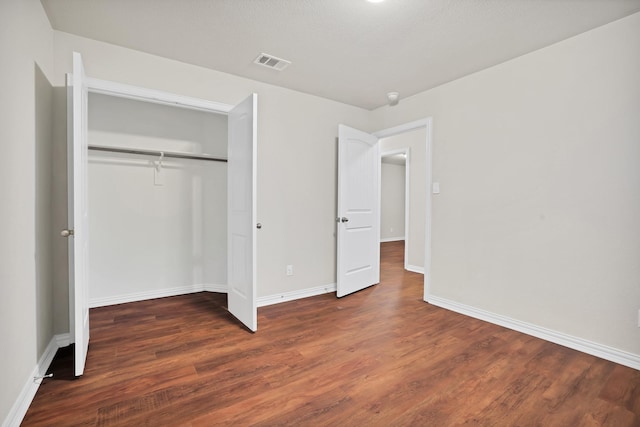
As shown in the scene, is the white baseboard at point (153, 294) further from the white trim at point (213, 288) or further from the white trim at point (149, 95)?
the white trim at point (149, 95)

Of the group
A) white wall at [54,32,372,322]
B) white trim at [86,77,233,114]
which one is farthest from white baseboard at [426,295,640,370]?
white trim at [86,77,233,114]

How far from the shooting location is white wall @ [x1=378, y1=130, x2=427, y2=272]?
5.19m

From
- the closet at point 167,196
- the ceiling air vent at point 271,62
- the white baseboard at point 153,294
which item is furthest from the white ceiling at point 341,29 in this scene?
the white baseboard at point 153,294

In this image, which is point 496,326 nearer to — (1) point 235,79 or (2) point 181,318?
(2) point 181,318

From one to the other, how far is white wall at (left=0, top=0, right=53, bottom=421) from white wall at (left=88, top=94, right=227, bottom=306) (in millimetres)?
1257

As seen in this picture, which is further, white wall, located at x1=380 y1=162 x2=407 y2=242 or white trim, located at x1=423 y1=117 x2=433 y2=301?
white wall, located at x1=380 y1=162 x2=407 y2=242

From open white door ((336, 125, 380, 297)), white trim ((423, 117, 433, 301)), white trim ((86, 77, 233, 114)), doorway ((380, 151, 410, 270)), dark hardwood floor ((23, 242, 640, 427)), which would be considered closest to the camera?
dark hardwood floor ((23, 242, 640, 427))

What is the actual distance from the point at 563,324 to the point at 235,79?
3664 millimetres

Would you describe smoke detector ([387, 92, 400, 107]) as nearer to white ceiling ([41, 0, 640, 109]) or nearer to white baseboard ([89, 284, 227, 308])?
white ceiling ([41, 0, 640, 109])

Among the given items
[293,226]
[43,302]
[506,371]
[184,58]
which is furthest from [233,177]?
[506,371]

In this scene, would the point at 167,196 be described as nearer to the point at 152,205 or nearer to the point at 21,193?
the point at 152,205

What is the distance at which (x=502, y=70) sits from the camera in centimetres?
277

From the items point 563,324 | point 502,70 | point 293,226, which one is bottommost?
point 563,324

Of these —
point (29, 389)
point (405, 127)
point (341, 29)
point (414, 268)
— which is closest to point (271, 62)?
point (341, 29)
